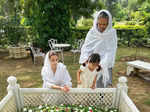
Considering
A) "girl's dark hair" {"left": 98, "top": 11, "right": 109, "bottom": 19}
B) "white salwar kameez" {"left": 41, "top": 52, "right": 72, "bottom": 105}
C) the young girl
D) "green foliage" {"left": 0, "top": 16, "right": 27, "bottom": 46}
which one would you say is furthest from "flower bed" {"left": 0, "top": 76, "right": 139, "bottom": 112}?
"green foliage" {"left": 0, "top": 16, "right": 27, "bottom": 46}

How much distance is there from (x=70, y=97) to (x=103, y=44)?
2.93 feet

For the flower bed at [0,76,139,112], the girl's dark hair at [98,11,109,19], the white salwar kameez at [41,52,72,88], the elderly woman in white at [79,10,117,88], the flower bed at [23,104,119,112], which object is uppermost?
the girl's dark hair at [98,11,109,19]

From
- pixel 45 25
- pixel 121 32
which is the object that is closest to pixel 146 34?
pixel 121 32

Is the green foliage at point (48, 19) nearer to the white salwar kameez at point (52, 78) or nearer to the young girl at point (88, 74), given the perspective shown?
the white salwar kameez at point (52, 78)

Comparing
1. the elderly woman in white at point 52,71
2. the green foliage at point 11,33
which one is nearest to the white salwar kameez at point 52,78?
the elderly woman in white at point 52,71

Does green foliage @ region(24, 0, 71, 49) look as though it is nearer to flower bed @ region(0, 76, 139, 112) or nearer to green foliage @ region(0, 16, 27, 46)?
green foliage @ region(0, 16, 27, 46)

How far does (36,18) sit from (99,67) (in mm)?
5781

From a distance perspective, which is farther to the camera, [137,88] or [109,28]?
[137,88]

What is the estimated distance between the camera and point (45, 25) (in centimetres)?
→ 683

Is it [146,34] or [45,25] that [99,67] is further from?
[146,34]

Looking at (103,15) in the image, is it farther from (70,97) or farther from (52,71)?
(70,97)

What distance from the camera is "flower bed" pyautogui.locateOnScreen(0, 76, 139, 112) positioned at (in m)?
1.72

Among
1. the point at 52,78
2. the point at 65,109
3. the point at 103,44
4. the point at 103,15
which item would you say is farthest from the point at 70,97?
the point at 103,15

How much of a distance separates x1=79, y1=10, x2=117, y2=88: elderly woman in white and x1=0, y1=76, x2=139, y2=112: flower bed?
9.2 inches
